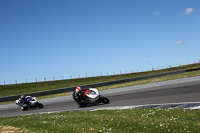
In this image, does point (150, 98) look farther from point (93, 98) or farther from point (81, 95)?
point (81, 95)

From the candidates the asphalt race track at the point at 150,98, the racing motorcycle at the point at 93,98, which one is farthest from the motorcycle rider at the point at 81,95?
the asphalt race track at the point at 150,98

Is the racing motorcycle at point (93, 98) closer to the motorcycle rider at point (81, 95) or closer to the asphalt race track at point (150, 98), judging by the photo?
the motorcycle rider at point (81, 95)

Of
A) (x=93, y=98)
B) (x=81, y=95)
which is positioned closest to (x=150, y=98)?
(x=93, y=98)

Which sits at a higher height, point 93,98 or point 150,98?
point 93,98

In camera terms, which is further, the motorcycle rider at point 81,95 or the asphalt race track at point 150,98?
the motorcycle rider at point 81,95

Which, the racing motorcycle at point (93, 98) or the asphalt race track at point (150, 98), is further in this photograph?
the racing motorcycle at point (93, 98)

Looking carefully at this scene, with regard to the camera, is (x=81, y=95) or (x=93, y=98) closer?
(x=93, y=98)

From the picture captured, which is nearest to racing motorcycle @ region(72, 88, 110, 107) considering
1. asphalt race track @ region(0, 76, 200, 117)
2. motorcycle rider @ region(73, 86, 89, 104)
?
motorcycle rider @ region(73, 86, 89, 104)

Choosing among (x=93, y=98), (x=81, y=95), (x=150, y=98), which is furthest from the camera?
(x=81, y=95)

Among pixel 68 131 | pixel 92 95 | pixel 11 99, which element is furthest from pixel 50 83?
pixel 68 131

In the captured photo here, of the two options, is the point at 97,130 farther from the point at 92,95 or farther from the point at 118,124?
the point at 92,95

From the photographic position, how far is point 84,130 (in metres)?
7.41

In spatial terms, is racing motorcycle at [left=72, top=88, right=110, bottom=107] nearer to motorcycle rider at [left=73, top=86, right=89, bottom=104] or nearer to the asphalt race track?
motorcycle rider at [left=73, top=86, right=89, bottom=104]

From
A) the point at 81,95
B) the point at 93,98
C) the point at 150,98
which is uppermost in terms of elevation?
the point at 81,95
